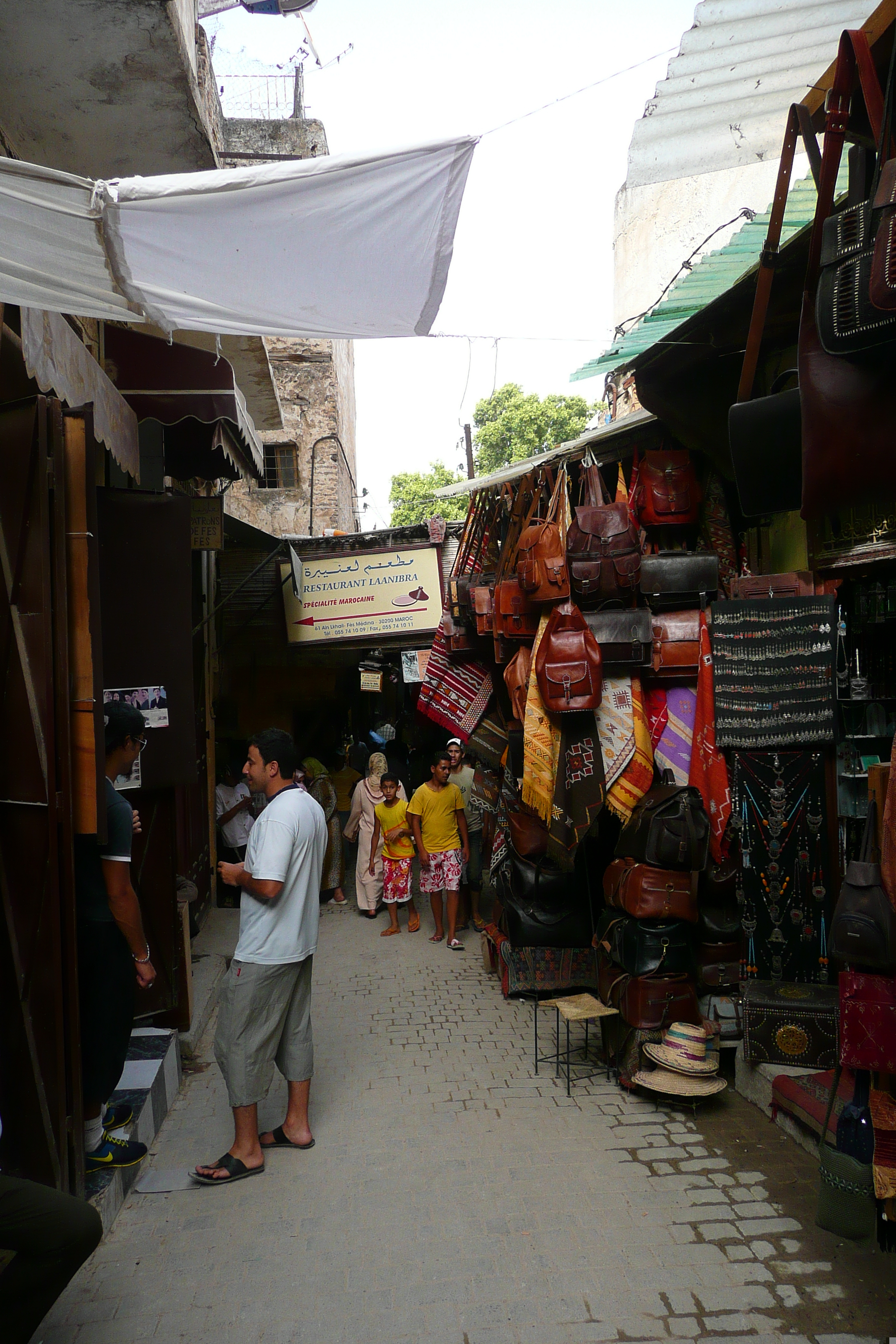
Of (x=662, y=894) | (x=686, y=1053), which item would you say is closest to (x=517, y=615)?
(x=662, y=894)

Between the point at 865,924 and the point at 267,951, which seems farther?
the point at 267,951

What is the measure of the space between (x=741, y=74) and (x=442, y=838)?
672 centimetres

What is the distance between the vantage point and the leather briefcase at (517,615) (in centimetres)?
612

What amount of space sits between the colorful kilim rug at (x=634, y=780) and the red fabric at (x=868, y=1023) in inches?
103

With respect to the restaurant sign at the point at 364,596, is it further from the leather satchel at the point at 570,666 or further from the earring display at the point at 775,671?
the earring display at the point at 775,671

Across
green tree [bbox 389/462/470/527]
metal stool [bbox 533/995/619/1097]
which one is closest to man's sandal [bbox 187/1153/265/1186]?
metal stool [bbox 533/995/619/1097]

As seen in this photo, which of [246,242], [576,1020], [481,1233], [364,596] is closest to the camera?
[246,242]

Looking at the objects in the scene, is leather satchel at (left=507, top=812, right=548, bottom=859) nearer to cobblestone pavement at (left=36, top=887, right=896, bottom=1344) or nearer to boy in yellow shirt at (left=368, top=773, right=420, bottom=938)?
cobblestone pavement at (left=36, top=887, right=896, bottom=1344)

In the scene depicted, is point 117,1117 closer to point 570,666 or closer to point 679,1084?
point 679,1084

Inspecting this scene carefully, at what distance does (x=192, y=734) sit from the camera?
5.31 meters

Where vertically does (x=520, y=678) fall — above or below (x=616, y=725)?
above

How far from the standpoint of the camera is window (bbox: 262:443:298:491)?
19.5 meters

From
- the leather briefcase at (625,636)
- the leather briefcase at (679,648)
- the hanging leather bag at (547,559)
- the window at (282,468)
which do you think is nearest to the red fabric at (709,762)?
the leather briefcase at (679,648)

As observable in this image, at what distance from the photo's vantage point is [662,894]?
496 centimetres
